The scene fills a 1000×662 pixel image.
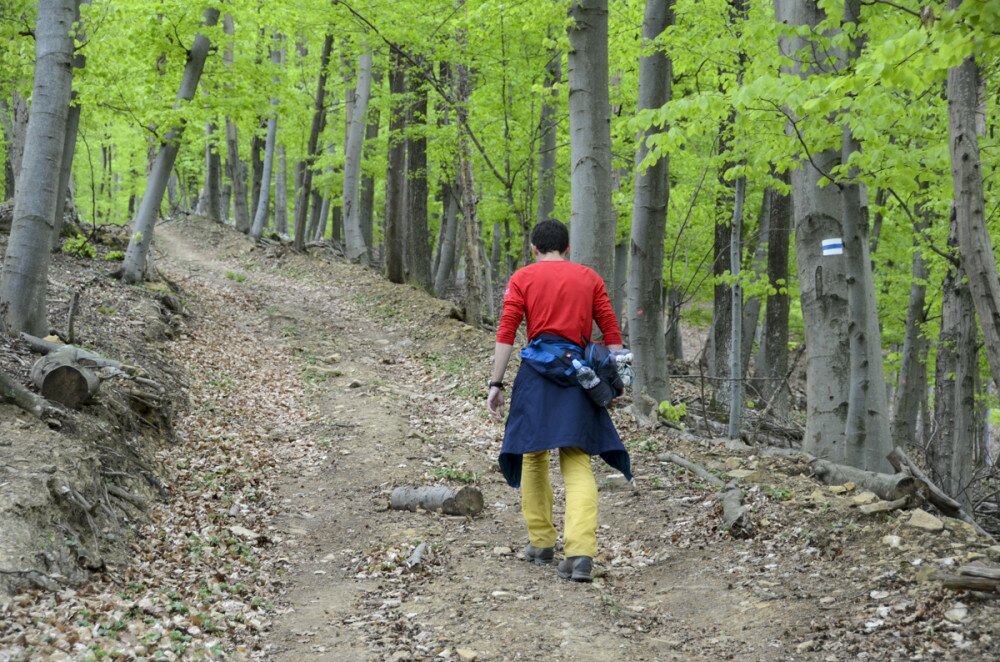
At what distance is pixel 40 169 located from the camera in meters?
7.36

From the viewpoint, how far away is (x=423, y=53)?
13.8 metres

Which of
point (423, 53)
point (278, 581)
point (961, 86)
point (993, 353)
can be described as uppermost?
point (423, 53)

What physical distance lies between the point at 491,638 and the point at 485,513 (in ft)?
8.64

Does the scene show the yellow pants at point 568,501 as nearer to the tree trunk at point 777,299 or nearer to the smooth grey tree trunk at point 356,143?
the tree trunk at point 777,299

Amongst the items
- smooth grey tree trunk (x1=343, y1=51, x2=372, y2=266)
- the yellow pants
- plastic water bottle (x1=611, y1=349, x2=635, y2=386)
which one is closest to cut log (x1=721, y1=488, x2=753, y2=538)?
the yellow pants

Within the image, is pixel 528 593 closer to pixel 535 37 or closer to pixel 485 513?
pixel 485 513

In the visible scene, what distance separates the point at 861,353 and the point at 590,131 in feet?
11.3

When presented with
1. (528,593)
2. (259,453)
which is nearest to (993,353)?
(528,593)

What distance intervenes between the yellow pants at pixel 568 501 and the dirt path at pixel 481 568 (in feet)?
0.78

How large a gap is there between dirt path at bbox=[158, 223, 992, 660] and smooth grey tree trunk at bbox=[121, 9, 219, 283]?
14.4 ft

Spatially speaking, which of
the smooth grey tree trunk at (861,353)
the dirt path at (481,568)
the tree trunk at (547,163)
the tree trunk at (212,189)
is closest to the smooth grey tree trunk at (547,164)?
the tree trunk at (547,163)

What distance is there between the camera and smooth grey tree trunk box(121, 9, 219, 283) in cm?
1345

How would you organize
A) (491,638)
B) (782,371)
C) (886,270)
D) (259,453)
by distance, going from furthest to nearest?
1. (886,270)
2. (782,371)
3. (259,453)
4. (491,638)

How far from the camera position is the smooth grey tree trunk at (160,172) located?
1345 centimetres
